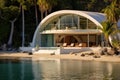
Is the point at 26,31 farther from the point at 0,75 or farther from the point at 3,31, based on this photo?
the point at 0,75

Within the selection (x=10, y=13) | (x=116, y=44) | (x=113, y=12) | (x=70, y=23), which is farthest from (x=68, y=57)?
(x=10, y=13)

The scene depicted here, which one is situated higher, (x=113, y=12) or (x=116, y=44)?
(x=113, y=12)

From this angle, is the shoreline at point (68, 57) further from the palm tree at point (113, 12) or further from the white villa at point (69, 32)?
the palm tree at point (113, 12)

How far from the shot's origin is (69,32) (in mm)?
61375

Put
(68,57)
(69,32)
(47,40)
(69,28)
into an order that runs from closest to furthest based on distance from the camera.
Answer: (68,57), (69,32), (69,28), (47,40)

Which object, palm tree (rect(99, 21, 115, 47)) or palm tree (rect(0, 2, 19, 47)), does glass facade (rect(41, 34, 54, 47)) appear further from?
palm tree (rect(99, 21, 115, 47))

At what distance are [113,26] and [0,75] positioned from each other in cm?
2467

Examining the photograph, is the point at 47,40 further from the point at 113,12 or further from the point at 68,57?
the point at 113,12

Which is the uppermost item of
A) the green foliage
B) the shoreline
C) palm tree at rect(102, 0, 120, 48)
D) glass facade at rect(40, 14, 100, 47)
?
palm tree at rect(102, 0, 120, 48)

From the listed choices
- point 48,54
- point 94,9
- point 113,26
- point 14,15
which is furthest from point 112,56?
point 94,9

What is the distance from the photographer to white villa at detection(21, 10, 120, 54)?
59344mm

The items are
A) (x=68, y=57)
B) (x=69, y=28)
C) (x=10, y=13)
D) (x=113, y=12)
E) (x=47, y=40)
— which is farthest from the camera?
(x=10, y=13)

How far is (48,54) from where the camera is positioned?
2231 inches

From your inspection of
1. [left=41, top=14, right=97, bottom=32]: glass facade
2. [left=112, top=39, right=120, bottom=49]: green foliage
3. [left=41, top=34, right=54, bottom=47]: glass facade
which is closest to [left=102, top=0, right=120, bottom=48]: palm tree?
[left=112, top=39, right=120, bottom=49]: green foliage
